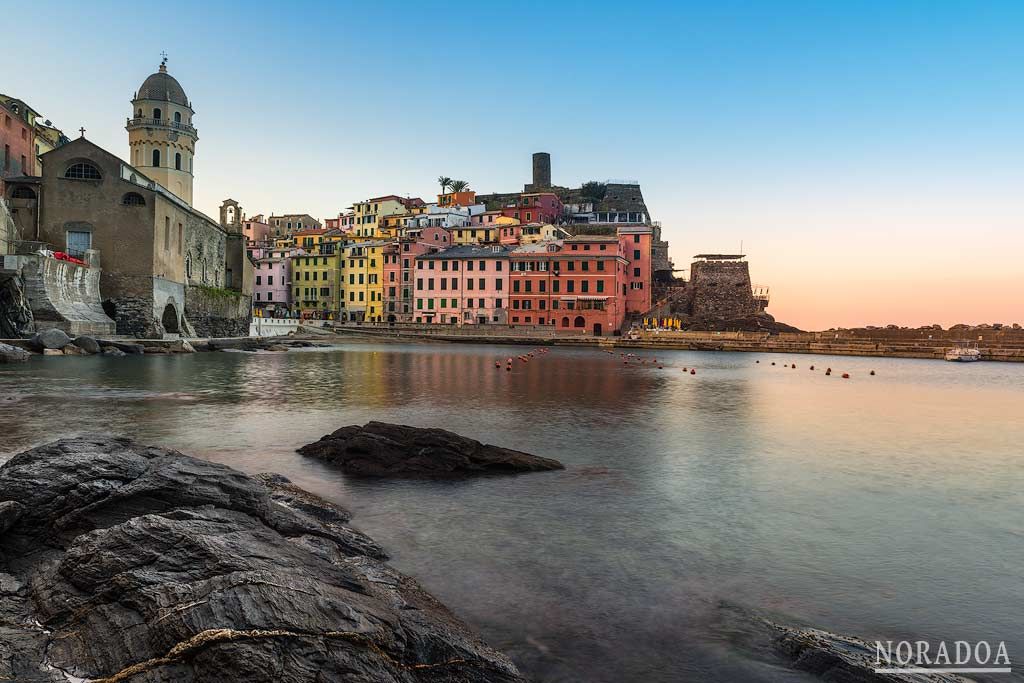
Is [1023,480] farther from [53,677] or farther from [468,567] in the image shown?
[53,677]

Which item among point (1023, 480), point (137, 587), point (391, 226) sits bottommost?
point (1023, 480)

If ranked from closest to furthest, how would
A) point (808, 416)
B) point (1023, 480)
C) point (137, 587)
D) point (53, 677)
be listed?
point (53, 677) → point (137, 587) → point (1023, 480) → point (808, 416)

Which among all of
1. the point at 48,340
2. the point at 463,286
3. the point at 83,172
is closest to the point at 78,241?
the point at 83,172

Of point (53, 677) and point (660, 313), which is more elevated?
point (660, 313)

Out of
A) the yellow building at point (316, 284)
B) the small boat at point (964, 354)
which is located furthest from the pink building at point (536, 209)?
the small boat at point (964, 354)

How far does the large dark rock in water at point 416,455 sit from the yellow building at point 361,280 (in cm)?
8283

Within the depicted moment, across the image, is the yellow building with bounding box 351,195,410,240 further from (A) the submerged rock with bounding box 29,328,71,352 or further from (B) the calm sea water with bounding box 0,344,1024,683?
(B) the calm sea water with bounding box 0,344,1024,683

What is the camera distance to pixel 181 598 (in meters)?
4.43

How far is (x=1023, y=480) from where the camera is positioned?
1387cm

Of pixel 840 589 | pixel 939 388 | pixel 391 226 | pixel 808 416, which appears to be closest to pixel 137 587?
pixel 840 589

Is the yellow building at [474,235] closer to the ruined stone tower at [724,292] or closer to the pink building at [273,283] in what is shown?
the pink building at [273,283]

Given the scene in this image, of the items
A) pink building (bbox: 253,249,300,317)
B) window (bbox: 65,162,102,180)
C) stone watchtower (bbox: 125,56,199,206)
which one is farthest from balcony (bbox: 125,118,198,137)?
pink building (bbox: 253,249,300,317)

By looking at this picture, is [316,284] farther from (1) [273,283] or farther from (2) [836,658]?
(2) [836,658]

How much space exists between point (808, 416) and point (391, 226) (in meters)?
91.5
